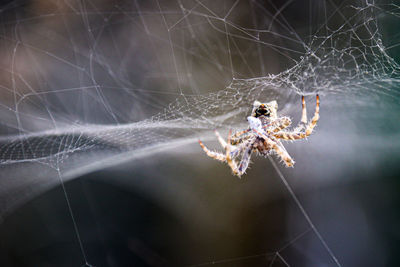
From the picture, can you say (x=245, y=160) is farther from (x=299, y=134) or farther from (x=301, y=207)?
(x=301, y=207)

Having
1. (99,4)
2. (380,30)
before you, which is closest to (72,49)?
(99,4)

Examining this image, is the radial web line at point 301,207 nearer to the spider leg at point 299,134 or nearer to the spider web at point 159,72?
the spider web at point 159,72

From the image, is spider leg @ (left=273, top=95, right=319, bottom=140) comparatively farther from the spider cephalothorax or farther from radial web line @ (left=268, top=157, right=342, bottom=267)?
radial web line @ (left=268, top=157, right=342, bottom=267)

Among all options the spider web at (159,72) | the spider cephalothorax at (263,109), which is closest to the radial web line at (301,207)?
the spider web at (159,72)

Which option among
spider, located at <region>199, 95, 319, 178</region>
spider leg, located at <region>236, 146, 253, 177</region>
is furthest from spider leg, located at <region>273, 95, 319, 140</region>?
spider leg, located at <region>236, 146, 253, 177</region>

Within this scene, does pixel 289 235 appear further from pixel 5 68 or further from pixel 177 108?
pixel 5 68

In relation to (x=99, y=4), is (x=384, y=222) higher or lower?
lower

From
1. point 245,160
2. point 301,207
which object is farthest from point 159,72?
point 301,207
